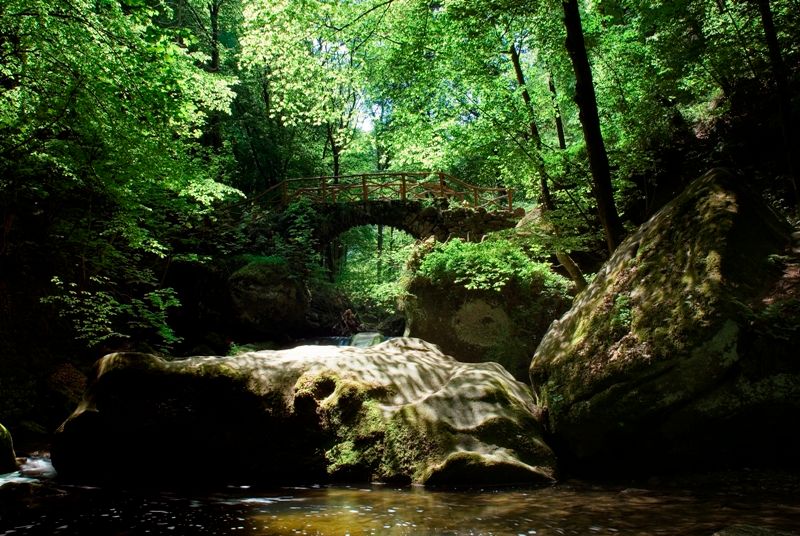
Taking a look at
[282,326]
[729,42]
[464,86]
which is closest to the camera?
[729,42]

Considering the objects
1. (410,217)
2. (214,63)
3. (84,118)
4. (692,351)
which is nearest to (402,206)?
(410,217)

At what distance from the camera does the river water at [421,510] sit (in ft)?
9.71

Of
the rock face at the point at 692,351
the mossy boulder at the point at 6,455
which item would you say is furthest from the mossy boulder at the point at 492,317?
the mossy boulder at the point at 6,455

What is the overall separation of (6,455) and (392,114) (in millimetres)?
7806

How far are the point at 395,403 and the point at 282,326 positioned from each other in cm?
1102

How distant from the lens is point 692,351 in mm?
3674

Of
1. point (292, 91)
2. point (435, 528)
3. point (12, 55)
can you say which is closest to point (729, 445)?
point (435, 528)

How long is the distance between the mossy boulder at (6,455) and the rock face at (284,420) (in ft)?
1.79

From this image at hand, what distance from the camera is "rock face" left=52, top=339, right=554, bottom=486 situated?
4.53 m

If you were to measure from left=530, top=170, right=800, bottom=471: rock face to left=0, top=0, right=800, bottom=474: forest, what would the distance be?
1.13 m

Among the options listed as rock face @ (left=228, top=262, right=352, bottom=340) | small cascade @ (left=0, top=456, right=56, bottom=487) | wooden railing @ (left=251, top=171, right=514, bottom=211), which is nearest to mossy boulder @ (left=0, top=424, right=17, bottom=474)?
small cascade @ (left=0, top=456, right=56, bottom=487)

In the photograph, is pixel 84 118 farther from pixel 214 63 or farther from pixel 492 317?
pixel 214 63

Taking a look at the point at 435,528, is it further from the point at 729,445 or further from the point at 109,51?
the point at 109,51

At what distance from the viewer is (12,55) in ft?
17.7
